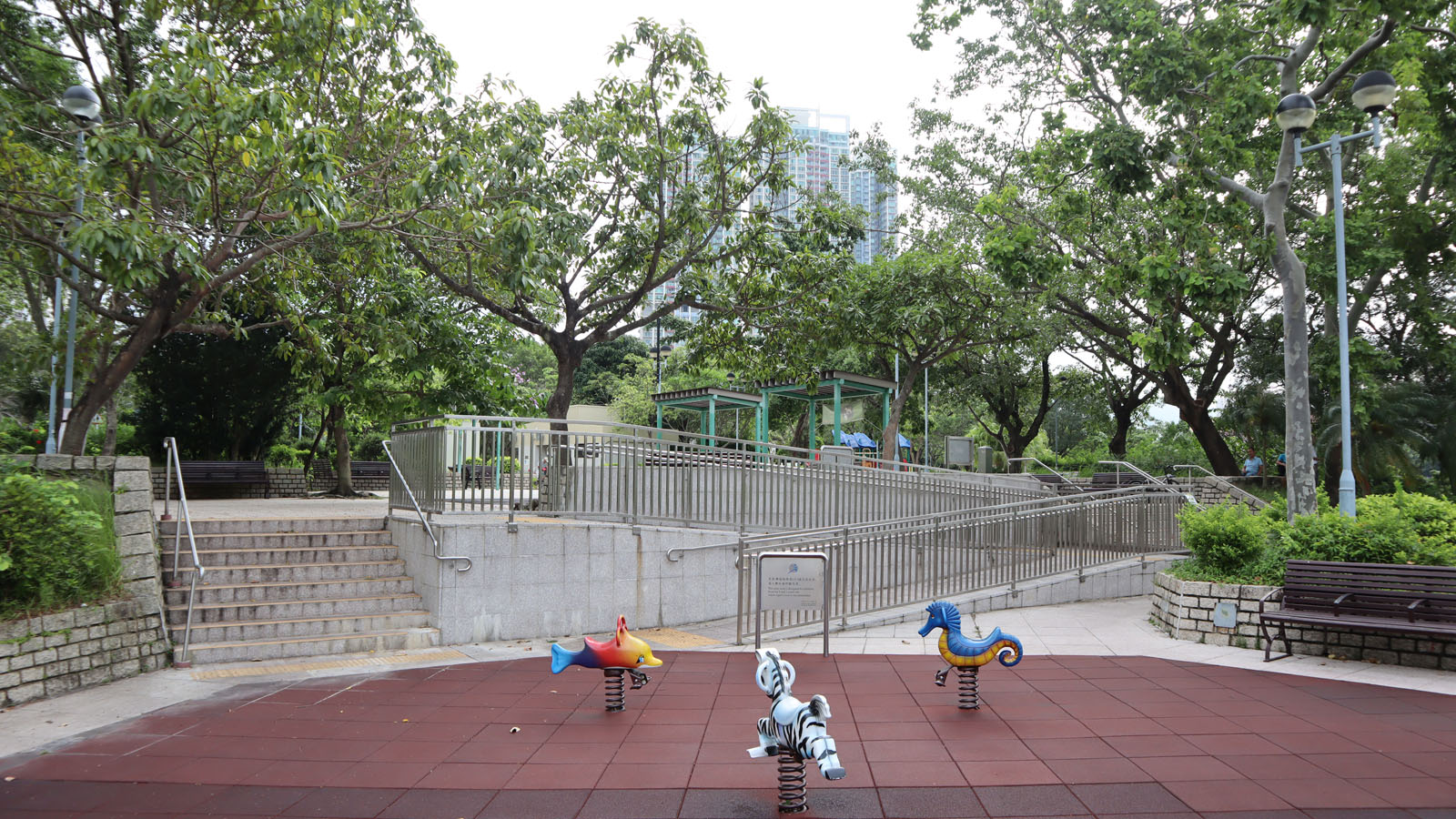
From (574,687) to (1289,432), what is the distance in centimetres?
1057

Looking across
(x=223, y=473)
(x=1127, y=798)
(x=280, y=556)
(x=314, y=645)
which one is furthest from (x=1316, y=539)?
(x=223, y=473)

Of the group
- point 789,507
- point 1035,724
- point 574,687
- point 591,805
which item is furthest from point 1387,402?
point 591,805

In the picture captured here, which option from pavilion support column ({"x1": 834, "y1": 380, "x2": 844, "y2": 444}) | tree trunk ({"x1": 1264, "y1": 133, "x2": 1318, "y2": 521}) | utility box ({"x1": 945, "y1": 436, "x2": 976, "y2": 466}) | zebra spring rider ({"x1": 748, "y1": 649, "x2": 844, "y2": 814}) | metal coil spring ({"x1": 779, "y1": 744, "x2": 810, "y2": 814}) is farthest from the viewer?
utility box ({"x1": 945, "y1": 436, "x2": 976, "y2": 466})

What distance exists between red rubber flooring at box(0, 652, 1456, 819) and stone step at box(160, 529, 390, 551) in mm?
3072

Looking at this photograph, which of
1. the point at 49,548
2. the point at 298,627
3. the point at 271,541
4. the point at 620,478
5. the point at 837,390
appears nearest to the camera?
the point at 49,548

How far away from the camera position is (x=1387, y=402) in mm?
18984

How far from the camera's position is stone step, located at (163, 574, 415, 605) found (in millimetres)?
9102

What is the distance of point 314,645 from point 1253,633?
32.0 feet

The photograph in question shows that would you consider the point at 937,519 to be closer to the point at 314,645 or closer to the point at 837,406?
the point at 314,645

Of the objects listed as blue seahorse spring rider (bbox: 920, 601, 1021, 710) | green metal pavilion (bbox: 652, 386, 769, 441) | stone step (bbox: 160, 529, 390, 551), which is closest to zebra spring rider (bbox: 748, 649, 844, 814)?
blue seahorse spring rider (bbox: 920, 601, 1021, 710)

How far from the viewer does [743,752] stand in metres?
5.73

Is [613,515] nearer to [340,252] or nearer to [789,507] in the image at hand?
[789,507]

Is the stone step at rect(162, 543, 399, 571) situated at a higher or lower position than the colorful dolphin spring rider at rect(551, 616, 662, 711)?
higher

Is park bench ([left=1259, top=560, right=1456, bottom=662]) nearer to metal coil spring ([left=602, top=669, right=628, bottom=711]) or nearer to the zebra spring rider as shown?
the zebra spring rider
